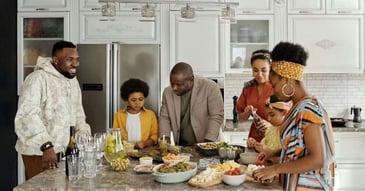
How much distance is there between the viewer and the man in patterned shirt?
2500 mm

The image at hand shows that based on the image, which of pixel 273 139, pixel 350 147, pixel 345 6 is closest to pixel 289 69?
pixel 273 139

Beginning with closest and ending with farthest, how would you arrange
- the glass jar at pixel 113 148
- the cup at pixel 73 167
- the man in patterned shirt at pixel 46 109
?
the cup at pixel 73 167
the glass jar at pixel 113 148
the man in patterned shirt at pixel 46 109

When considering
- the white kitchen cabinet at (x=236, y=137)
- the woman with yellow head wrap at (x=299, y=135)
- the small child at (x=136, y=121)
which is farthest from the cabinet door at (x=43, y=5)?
the woman with yellow head wrap at (x=299, y=135)

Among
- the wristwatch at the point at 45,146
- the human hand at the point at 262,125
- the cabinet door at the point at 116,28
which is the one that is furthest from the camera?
the cabinet door at the point at 116,28

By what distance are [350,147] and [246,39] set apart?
1.58 metres

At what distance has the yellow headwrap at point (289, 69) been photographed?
68.7 inches

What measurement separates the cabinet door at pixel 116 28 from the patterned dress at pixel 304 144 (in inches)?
108

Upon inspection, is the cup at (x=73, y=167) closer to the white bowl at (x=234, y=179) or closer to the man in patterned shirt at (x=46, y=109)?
the man in patterned shirt at (x=46, y=109)

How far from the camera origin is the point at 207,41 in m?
4.30

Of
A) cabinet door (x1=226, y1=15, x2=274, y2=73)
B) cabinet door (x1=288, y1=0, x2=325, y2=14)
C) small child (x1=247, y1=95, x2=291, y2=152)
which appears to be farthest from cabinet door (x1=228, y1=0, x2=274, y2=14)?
small child (x1=247, y1=95, x2=291, y2=152)

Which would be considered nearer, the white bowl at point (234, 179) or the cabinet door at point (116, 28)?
the white bowl at point (234, 179)
